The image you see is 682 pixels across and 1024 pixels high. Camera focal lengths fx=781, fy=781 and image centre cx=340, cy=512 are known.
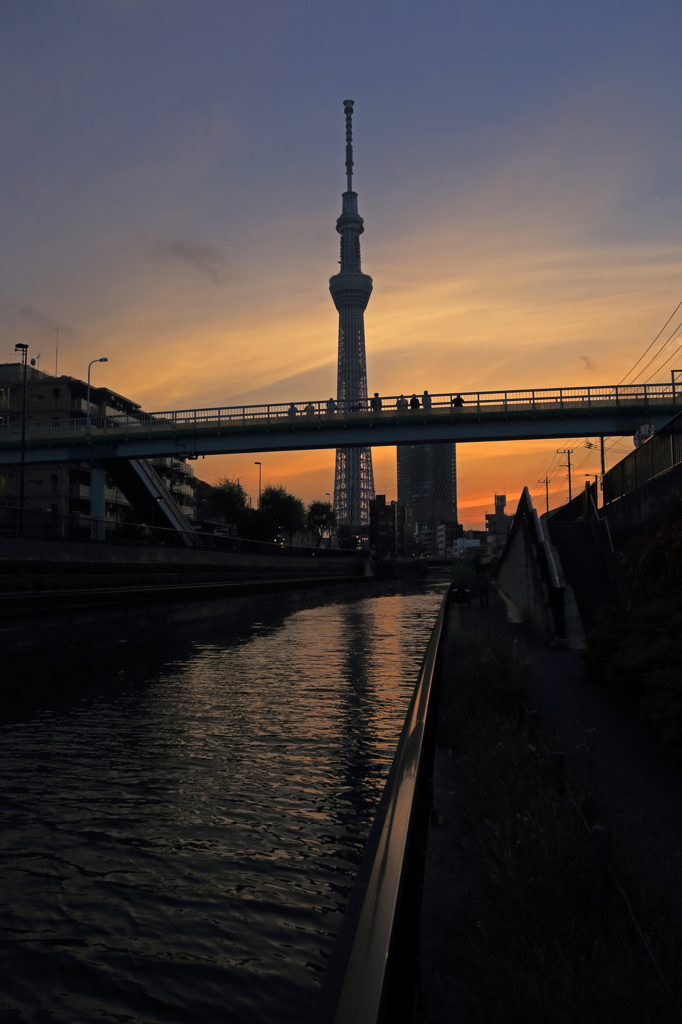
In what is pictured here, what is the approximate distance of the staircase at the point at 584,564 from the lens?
19391 mm

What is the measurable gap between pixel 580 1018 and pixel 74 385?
103908 mm

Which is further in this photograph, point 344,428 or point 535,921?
point 344,428

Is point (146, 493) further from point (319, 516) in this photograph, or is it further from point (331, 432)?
point (319, 516)

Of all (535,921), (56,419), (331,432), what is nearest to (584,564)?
(535,921)

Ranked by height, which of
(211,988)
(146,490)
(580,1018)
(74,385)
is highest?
(74,385)

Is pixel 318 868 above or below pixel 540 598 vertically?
below

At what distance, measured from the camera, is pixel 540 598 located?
768 inches

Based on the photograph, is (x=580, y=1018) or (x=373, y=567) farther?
(x=373, y=567)

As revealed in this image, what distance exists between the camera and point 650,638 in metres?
9.78

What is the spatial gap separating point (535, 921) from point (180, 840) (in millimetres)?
3440

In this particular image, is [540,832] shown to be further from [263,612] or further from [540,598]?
[263,612]

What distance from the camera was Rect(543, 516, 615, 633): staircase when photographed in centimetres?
1939

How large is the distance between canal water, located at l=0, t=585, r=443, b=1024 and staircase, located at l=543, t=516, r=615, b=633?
783 cm

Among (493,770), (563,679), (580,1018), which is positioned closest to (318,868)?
(493,770)
